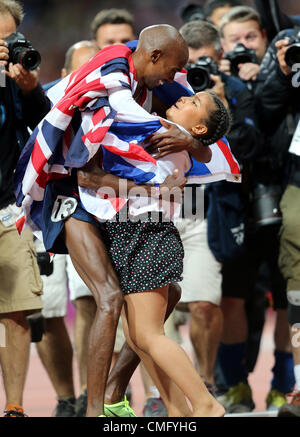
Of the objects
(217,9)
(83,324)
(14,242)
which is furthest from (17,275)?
(217,9)

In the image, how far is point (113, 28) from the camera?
6230mm

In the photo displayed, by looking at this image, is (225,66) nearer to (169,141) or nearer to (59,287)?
(59,287)

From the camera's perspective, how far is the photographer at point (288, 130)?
4.81 m

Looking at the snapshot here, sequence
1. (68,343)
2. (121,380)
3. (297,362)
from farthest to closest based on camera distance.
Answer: (68,343) → (297,362) → (121,380)

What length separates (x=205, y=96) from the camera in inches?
152

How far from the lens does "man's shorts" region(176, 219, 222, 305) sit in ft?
17.1

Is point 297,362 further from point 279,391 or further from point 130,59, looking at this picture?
point 130,59

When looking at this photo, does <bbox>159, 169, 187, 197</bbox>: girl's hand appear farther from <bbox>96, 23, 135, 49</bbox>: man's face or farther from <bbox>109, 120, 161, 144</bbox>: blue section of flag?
<bbox>96, 23, 135, 49</bbox>: man's face

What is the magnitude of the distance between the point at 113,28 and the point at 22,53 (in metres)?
2.10

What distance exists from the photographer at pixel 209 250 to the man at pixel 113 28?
950 mm

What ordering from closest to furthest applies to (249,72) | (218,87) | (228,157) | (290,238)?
(228,157) → (290,238) → (218,87) → (249,72)

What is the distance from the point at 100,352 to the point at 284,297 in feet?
7.25

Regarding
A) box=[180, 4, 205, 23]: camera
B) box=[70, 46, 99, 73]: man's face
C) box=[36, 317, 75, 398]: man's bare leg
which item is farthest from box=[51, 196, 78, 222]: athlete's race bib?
box=[180, 4, 205, 23]: camera
